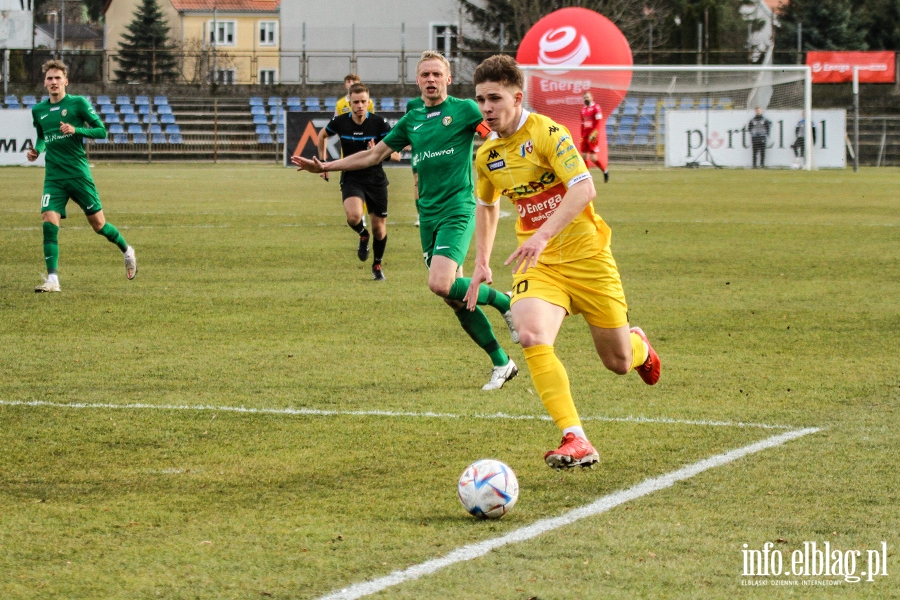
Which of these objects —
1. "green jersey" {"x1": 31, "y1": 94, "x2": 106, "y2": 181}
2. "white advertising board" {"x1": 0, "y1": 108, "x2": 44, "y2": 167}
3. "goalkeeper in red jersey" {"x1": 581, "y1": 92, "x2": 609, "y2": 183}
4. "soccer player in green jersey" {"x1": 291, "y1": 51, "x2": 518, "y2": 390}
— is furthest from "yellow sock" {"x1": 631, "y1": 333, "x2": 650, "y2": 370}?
"white advertising board" {"x1": 0, "y1": 108, "x2": 44, "y2": 167}

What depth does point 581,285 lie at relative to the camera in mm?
5789

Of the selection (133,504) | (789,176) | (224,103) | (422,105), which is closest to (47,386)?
(133,504)

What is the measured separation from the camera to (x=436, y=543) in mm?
4434

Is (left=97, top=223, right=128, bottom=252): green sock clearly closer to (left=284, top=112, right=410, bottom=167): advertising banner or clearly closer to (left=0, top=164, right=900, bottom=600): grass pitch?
(left=0, top=164, right=900, bottom=600): grass pitch

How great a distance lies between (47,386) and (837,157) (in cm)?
3538

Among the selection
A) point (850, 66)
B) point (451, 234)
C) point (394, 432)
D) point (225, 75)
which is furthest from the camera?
point (850, 66)

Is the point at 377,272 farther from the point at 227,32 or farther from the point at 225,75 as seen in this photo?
the point at 227,32

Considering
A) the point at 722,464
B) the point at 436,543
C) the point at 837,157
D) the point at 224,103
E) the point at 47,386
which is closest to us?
the point at 436,543

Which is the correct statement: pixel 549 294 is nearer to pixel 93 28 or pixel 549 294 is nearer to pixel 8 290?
pixel 8 290

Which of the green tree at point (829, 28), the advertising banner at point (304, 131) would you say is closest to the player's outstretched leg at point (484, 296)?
the advertising banner at point (304, 131)

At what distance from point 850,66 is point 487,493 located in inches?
2221

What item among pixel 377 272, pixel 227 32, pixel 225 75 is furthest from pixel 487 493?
pixel 227 32

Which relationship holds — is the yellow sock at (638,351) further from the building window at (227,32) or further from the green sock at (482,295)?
the building window at (227,32)

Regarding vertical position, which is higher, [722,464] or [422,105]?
[422,105]
